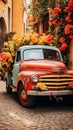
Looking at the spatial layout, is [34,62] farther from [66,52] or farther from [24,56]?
[66,52]

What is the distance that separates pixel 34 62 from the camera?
10398 mm

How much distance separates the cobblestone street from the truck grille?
0.62 m

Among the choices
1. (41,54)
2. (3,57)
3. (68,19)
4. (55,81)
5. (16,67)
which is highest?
(68,19)

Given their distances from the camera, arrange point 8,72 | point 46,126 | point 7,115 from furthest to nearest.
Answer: point 8,72 → point 7,115 → point 46,126

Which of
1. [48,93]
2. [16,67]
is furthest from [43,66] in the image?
[16,67]

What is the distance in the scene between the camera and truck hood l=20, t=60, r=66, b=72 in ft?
32.2

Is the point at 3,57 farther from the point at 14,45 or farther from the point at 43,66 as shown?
the point at 43,66

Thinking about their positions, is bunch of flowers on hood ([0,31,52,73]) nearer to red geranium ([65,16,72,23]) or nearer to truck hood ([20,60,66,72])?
truck hood ([20,60,66,72])

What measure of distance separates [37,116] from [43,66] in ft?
5.94

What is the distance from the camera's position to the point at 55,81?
31.5ft

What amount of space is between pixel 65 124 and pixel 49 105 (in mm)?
2743

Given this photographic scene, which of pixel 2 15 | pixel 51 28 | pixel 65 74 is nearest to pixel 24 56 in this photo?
pixel 65 74

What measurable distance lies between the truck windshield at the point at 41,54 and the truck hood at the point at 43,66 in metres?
0.35

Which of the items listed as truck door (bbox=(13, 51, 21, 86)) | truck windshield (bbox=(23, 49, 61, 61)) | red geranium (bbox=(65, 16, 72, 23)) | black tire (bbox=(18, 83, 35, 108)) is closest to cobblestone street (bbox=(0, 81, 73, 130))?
black tire (bbox=(18, 83, 35, 108))
